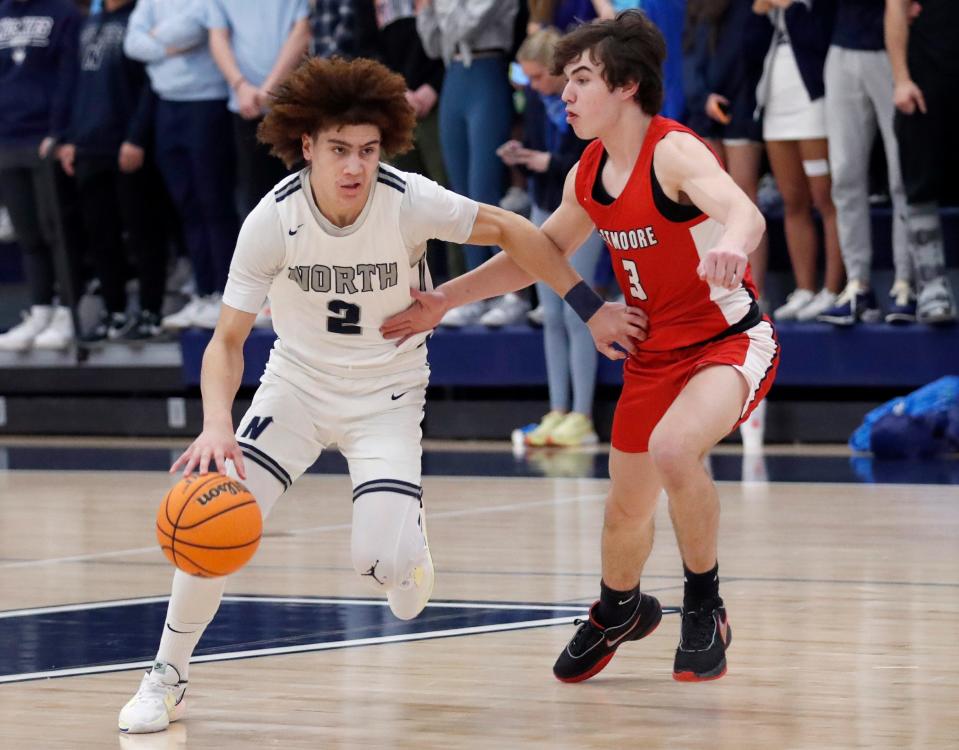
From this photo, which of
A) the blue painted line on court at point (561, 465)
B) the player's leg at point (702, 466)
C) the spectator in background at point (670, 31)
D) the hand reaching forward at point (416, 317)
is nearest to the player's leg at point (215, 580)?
the hand reaching forward at point (416, 317)

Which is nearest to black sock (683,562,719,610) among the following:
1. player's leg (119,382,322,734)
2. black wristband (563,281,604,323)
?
black wristband (563,281,604,323)

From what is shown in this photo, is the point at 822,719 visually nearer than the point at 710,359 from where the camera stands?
Yes

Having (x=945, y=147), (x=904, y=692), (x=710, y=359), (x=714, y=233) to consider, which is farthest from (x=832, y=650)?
(x=945, y=147)

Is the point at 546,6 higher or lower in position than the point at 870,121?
higher

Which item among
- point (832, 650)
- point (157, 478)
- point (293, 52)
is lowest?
point (157, 478)

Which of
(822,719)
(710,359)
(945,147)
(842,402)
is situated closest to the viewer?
(822,719)

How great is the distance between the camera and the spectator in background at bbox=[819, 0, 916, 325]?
861cm

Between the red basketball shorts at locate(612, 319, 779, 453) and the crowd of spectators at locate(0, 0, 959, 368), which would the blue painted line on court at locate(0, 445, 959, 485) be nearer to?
the crowd of spectators at locate(0, 0, 959, 368)

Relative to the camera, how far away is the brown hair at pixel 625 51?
4.18m

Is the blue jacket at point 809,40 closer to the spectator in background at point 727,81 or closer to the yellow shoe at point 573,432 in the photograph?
the spectator in background at point 727,81

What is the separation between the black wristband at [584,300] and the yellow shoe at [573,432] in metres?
5.21

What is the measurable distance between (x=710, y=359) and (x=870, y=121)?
4.94 meters

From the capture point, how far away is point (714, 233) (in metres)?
4.18

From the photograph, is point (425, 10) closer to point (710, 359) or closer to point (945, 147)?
point (945, 147)
